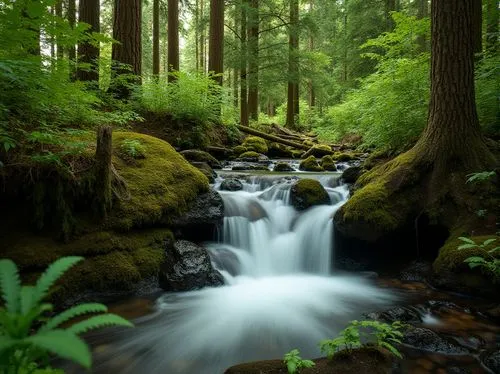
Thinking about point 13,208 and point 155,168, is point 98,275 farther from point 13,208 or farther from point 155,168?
point 155,168

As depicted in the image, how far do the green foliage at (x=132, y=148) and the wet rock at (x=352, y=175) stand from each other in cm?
489

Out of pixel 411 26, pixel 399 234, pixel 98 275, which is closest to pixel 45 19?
pixel 98 275

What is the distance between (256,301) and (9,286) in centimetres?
401

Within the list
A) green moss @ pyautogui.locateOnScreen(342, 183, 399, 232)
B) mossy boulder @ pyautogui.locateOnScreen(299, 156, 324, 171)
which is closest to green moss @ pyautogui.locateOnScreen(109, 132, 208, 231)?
green moss @ pyautogui.locateOnScreen(342, 183, 399, 232)

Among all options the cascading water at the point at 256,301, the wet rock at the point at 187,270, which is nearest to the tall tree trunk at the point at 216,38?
the cascading water at the point at 256,301

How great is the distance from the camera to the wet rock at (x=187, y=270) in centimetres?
505

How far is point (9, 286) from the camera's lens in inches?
52.2

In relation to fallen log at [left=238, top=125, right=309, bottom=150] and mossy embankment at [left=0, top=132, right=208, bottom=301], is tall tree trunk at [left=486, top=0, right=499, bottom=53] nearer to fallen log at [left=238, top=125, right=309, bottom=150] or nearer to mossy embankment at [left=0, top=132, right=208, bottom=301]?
fallen log at [left=238, top=125, right=309, bottom=150]

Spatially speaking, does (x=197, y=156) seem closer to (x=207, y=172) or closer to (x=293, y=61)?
(x=207, y=172)

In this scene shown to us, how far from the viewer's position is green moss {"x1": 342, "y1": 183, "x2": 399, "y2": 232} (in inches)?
229

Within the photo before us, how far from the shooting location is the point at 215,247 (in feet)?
20.4

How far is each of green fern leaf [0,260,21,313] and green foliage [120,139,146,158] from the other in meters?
4.70

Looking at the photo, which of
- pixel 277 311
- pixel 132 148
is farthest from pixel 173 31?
pixel 277 311

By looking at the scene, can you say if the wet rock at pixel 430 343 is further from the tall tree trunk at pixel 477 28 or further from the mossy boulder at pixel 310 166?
the mossy boulder at pixel 310 166
